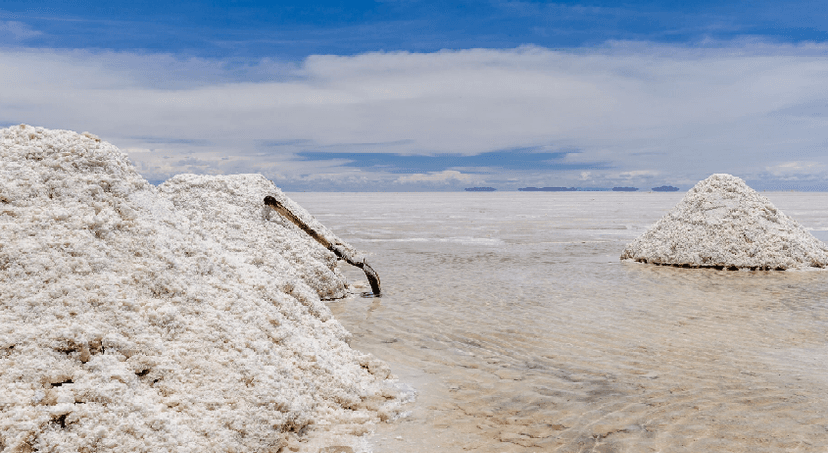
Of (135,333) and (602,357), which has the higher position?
(135,333)

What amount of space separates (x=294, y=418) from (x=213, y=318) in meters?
0.95

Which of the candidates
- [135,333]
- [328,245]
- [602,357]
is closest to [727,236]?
[602,357]

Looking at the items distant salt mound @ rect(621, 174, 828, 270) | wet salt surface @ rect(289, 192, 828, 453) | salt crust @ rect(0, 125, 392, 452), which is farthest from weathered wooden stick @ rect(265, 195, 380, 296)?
distant salt mound @ rect(621, 174, 828, 270)

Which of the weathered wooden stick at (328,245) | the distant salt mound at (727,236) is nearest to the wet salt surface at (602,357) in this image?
the weathered wooden stick at (328,245)

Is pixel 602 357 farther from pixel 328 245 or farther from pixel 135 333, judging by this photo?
pixel 328 245

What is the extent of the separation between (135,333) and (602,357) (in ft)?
13.9

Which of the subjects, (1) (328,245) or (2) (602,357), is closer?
(2) (602,357)

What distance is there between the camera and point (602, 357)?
18.5ft

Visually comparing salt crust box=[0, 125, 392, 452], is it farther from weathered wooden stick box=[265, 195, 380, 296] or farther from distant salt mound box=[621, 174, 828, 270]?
distant salt mound box=[621, 174, 828, 270]

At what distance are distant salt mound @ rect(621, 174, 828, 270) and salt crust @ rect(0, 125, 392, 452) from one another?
9.43 m

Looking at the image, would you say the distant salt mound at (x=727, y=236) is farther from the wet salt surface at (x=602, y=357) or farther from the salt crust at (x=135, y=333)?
the salt crust at (x=135, y=333)

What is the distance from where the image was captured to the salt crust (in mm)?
3182

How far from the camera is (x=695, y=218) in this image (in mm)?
12562

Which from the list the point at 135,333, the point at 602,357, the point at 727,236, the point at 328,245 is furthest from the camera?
the point at 727,236
